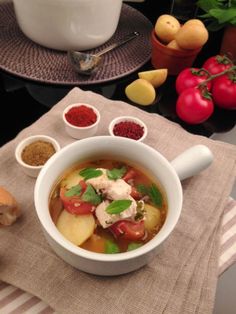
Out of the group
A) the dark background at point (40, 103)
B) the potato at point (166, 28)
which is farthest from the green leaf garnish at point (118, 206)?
the potato at point (166, 28)

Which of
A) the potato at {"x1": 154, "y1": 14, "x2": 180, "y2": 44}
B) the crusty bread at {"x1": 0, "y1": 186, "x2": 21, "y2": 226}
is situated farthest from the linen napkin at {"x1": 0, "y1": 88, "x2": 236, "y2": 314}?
the potato at {"x1": 154, "y1": 14, "x2": 180, "y2": 44}

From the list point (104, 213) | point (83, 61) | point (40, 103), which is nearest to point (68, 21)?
point (83, 61)

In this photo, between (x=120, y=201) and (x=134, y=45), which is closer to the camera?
(x=120, y=201)

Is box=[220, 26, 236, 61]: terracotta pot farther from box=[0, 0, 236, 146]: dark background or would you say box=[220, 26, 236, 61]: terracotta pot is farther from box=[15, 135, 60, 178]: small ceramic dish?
box=[15, 135, 60, 178]: small ceramic dish

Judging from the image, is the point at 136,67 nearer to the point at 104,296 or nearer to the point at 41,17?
the point at 41,17

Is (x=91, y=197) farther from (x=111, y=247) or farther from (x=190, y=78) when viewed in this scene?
(x=190, y=78)

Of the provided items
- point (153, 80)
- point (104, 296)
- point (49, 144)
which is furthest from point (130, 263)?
point (153, 80)
